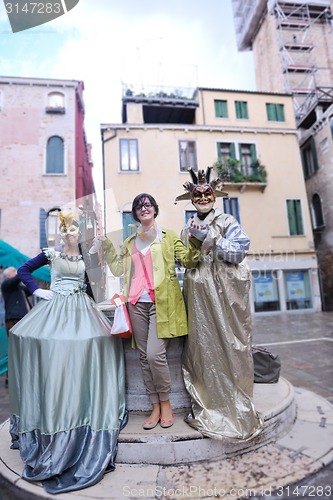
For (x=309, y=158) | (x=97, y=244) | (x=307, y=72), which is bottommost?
(x=97, y=244)

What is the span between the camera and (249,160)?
16.0 m

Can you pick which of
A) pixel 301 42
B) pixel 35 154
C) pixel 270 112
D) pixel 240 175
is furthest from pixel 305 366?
pixel 301 42

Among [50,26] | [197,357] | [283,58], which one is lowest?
[197,357]

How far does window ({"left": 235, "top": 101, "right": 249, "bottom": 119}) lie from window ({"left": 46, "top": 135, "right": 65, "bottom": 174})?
28.2ft

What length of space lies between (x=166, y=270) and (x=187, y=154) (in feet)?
44.1

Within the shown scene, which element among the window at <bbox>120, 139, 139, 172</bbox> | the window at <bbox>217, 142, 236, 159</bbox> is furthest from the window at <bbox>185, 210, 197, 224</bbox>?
the window at <bbox>217, 142, 236, 159</bbox>

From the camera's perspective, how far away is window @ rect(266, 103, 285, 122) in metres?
16.5

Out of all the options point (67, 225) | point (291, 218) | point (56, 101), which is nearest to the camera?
point (67, 225)

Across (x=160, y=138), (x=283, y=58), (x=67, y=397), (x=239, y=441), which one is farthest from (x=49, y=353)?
(x=283, y=58)

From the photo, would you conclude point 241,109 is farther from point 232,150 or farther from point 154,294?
point 154,294

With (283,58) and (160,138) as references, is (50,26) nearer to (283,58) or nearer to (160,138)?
(160,138)

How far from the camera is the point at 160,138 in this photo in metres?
14.6

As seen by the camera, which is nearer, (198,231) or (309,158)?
(198,231)

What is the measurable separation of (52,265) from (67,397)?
3.29 ft
